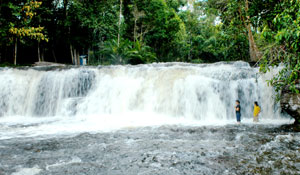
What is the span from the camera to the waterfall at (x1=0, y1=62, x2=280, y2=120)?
10070 mm

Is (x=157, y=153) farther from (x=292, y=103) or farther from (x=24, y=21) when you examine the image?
(x=24, y=21)

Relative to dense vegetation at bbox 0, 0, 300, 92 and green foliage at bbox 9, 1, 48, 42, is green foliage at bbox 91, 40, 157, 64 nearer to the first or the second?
dense vegetation at bbox 0, 0, 300, 92

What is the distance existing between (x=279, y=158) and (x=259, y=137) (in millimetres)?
1692

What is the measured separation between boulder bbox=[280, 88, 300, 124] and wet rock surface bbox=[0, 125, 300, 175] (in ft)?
2.11

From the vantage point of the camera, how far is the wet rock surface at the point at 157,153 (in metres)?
4.00

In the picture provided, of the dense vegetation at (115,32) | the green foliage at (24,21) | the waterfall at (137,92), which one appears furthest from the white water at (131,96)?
the green foliage at (24,21)

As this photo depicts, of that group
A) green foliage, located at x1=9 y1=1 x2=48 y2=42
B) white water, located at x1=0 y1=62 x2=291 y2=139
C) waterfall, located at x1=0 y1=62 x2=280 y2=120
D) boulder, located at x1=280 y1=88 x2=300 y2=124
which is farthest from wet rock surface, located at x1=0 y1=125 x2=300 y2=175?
green foliage, located at x1=9 y1=1 x2=48 y2=42

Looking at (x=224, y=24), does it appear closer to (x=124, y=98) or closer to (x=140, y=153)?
(x=124, y=98)

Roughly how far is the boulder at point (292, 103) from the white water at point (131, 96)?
1.66 meters

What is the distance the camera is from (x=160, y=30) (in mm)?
28812

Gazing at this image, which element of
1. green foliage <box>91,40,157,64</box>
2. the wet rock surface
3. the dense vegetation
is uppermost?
the dense vegetation

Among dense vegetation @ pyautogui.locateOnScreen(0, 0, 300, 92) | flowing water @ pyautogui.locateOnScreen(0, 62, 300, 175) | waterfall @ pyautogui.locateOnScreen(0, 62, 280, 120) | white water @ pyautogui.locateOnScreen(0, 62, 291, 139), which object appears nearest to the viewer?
flowing water @ pyautogui.locateOnScreen(0, 62, 300, 175)

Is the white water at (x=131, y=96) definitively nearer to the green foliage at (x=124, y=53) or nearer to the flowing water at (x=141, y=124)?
the flowing water at (x=141, y=124)

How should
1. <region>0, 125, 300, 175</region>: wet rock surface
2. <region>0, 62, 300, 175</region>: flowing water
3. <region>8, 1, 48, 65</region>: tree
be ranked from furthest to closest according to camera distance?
<region>8, 1, 48, 65</region>: tree, <region>0, 62, 300, 175</region>: flowing water, <region>0, 125, 300, 175</region>: wet rock surface
